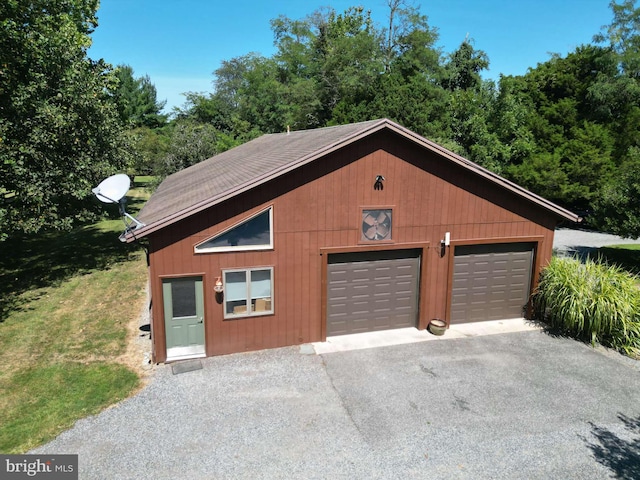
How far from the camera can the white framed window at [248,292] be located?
32.1 feet

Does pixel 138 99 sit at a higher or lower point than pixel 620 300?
higher

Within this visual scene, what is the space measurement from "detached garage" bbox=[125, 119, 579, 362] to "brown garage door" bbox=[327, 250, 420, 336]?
0.10 ft

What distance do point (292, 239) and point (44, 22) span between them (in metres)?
15.4

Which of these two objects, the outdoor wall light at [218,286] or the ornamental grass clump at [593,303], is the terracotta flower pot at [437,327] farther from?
the outdoor wall light at [218,286]

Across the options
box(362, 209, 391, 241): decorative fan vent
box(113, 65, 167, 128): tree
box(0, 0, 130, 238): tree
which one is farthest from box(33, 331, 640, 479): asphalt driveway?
box(113, 65, 167, 128): tree

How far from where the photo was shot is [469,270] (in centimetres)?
1177

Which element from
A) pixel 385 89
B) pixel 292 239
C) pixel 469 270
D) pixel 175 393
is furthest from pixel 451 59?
pixel 175 393

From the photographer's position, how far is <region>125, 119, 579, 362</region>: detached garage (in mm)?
9461

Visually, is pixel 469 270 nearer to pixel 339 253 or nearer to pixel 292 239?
pixel 339 253

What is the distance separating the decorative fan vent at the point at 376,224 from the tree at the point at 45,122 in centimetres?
1142

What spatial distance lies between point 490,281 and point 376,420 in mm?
6261

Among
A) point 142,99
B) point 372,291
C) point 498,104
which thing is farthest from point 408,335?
point 142,99

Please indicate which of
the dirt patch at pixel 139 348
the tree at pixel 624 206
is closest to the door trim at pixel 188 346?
the dirt patch at pixel 139 348

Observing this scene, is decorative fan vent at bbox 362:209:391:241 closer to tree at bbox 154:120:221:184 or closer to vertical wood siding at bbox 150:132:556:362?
vertical wood siding at bbox 150:132:556:362
